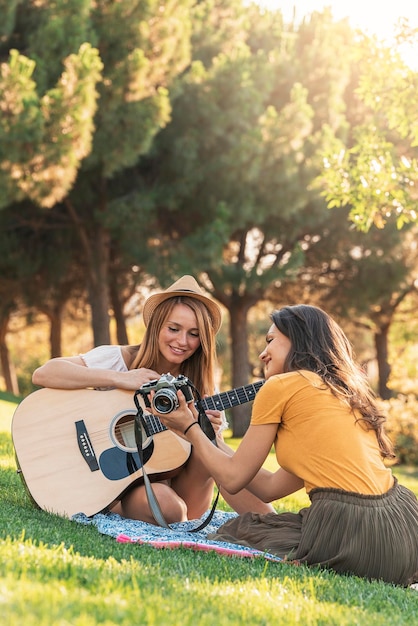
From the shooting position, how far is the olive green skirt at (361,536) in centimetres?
364

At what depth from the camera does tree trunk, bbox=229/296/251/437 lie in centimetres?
1905

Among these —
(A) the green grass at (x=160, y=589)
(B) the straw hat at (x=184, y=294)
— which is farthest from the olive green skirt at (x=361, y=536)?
(B) the straw hat at (x=184, y=294)

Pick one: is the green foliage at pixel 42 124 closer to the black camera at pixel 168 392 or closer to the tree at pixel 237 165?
the tree at pixel 237 165

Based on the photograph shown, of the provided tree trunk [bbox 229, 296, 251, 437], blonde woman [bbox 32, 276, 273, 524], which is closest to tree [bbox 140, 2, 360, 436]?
tree trunk [bbox 229, 296, 251, 437]

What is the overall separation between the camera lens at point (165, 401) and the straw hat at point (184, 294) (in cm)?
114

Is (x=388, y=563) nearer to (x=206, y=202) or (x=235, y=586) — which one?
(x=235, y=586)

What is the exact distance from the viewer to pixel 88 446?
461 centimetres

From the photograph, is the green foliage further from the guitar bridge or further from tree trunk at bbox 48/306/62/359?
tree trunk at bbox 48/306/62/359

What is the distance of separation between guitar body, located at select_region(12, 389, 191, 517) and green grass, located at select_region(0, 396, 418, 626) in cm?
56

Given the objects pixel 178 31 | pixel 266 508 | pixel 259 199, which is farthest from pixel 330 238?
pixel 266 508

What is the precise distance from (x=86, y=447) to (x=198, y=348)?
95 cm

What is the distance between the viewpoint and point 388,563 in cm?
367

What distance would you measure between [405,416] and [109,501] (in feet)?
48.5

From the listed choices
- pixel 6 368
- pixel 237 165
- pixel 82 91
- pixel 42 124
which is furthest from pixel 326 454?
pixel 6 368
